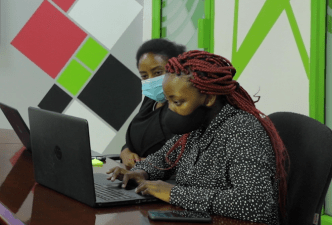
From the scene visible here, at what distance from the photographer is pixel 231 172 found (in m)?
1.00

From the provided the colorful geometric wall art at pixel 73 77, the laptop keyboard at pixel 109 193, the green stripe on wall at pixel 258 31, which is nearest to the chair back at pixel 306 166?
the laptop keyboard at pixel 109 193

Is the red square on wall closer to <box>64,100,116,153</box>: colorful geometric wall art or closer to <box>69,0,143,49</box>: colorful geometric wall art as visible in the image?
<box>69,0,143,49</box>: colorful geometric wall art

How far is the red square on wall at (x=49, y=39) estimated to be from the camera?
3.53 meters

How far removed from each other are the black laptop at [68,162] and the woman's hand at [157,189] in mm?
15

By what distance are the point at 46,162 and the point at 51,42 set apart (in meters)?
2.74

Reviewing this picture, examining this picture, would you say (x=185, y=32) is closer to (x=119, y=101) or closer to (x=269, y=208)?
(x=119, y=101)

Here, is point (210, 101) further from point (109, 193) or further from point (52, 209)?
point (52, 209)

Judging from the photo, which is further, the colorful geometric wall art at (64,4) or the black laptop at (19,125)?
the colorful geometric wall art at (64,4)

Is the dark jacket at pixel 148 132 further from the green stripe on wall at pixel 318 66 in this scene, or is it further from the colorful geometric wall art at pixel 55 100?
the colorful geometric wall art at pixel 55 100

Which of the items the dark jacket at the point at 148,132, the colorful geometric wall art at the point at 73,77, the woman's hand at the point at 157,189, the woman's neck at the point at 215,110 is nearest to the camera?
the woman's hand at the point at 157,189

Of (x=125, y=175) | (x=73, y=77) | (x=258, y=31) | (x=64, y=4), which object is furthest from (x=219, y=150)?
(x=64, y=4)

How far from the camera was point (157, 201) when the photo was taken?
1026 mm

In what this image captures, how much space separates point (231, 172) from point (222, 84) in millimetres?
274

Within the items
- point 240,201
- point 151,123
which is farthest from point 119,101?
point 240,201
